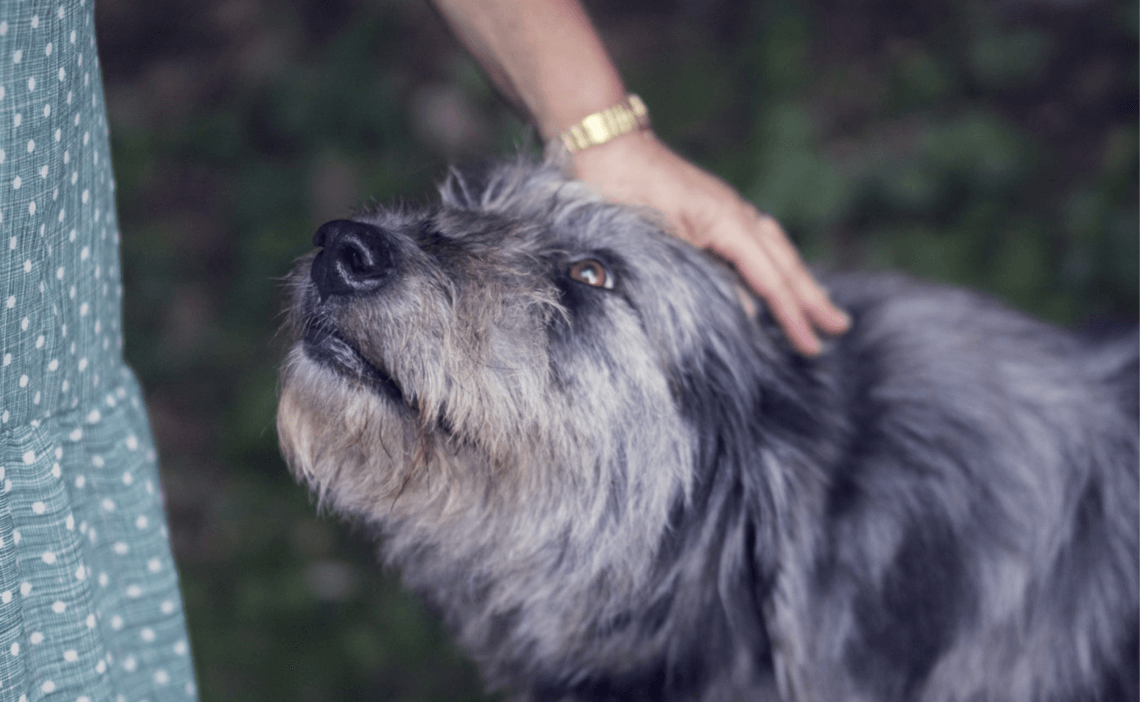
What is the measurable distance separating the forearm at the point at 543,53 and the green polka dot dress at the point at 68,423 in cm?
89

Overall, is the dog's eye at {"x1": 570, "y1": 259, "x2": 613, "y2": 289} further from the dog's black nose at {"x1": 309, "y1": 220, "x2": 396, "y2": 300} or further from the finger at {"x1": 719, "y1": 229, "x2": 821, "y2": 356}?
the dog's black nose at {"x1": 309, "y1": 220, "x2": 396, "y2": 300}

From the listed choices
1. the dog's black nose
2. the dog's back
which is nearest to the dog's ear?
the dog's black nose

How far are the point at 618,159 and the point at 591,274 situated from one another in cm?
34

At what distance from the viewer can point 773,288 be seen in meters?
2.34

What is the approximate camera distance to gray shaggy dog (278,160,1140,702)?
206 cm

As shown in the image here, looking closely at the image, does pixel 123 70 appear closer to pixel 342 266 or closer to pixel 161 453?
pixel 161 453

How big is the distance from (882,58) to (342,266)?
168 inches

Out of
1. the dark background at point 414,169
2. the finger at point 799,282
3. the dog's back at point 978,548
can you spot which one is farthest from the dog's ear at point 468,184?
the dark background at point 414,169

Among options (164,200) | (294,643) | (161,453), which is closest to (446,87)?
(164,200)

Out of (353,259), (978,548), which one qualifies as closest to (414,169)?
(353,259)

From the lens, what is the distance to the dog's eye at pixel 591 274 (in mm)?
2238

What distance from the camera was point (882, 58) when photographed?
5.24 metres

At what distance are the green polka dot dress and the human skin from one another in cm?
93

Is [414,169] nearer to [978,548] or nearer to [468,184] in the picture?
[468,184]
